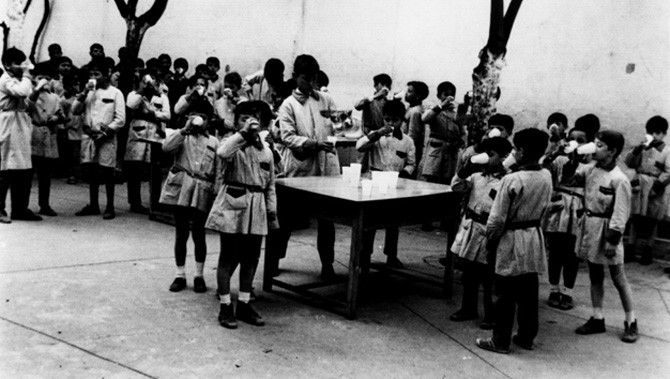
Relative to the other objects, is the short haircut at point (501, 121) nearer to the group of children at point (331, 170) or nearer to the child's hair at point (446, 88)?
the group of children at point (331, 170)

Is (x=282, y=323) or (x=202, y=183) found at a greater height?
(x=202, y=183)

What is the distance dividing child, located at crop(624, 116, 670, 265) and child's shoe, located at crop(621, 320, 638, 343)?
315 centimetres

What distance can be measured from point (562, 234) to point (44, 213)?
5980mm

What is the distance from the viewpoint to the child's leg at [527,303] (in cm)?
546

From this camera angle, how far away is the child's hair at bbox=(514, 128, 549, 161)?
17.5 feet

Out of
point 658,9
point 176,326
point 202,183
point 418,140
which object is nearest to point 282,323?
point 176,326

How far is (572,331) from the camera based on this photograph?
20.1 feet

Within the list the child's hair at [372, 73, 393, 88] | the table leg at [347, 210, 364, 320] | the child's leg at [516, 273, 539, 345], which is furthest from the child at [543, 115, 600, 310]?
the child's hair at [372, 73, 393, 88]

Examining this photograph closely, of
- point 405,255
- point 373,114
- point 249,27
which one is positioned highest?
point 249,27

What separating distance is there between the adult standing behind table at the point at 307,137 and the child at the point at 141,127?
297 cm

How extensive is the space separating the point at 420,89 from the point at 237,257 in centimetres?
Result: 568

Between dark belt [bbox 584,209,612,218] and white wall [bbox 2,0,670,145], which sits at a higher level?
white wall [bbox 2,0,670,145]

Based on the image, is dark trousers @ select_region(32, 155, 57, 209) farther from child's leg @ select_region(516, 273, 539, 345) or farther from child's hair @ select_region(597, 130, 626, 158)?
child's hair @ select_region(597, 130, 626, 158)

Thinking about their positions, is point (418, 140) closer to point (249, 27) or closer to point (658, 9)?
point (658, 9)
